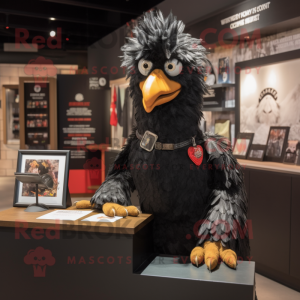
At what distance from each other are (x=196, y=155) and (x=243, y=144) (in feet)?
6.89

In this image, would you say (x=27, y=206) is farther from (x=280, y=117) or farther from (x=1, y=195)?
(x=1, y=195)

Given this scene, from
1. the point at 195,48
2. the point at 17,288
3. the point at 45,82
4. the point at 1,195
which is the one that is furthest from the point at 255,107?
the point at 1,195

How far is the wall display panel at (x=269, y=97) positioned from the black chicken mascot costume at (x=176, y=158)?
1.83 m

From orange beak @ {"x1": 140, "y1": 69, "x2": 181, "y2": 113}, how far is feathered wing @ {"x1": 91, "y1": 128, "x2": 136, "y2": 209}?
29 cm

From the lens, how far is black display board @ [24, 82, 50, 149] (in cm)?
590

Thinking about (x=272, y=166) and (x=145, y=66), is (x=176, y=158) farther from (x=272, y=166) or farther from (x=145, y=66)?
(x=272, y=166)

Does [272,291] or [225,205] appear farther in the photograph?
[272,291]

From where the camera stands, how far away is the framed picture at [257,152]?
10.4 feet

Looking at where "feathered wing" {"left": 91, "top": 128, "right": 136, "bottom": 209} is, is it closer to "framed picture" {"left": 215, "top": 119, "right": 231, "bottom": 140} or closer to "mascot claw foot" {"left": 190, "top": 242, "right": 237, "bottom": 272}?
"mascot claw foot" {"left": 190, "top": 242, "right": 237, "bottom": 272}

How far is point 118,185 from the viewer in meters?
1.55

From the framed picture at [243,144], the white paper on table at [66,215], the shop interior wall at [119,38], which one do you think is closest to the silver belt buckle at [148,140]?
the white paper on table at [66,215]

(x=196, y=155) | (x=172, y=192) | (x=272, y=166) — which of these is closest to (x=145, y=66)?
(x=196, y=155)

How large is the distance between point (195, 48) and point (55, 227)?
2.91 ft

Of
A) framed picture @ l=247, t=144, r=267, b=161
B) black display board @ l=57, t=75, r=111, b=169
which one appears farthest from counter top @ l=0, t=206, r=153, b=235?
black display board @ l=57, t=75, r=111, b=169
